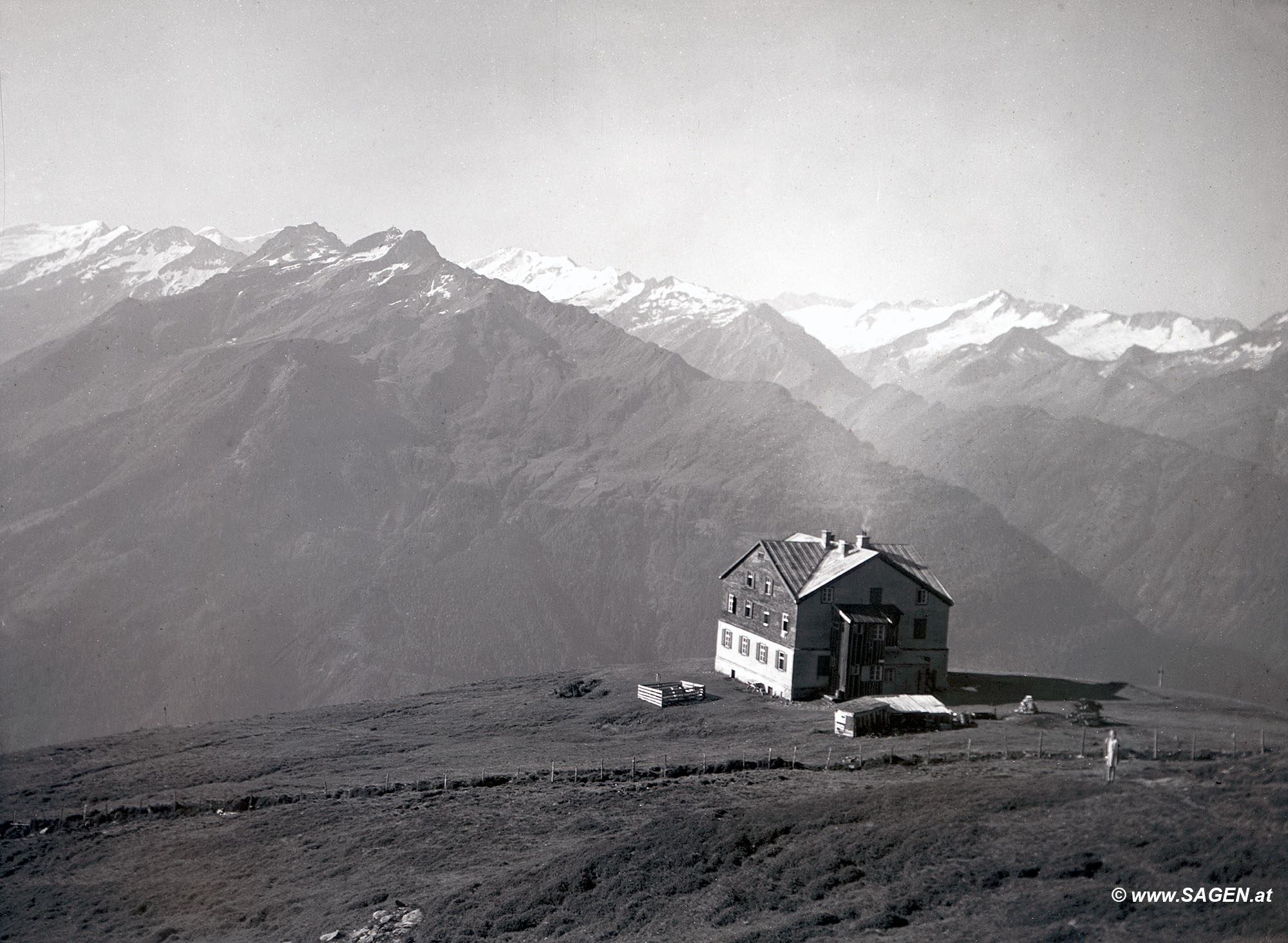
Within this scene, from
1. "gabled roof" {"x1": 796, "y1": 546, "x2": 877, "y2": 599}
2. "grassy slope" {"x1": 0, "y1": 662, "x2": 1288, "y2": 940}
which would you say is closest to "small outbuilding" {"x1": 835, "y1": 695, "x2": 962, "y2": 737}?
"grassy slope" {"x1": 0, "y1": 662, "x2": 1288, "y2": 940}

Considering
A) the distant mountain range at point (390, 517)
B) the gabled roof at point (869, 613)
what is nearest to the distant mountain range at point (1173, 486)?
the distant mountain range at point (390, 517)

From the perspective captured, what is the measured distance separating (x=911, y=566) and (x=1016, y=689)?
8.99 meters

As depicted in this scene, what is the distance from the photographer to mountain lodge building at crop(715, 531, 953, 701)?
1828 inches

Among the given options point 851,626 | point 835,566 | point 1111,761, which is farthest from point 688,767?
point 835,566

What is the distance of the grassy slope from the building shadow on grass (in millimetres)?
1309

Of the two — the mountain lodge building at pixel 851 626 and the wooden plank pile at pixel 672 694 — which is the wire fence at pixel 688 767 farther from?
the mountain lodge building at pixel 851 626

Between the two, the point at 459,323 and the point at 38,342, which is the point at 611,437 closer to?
the point at 459,323

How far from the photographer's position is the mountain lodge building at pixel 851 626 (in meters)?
46.4

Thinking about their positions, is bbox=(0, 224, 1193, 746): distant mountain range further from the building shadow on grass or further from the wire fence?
the wire fence

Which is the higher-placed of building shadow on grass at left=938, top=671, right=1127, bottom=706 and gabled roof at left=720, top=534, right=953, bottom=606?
gabled roof at left=720, top=534, right=953, bottom=606

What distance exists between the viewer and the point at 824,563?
5041 centimetres

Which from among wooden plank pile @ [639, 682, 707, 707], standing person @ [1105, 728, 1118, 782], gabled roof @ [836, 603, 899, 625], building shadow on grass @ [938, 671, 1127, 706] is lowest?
wooden plank pile @ [639, 682, 707, 707]

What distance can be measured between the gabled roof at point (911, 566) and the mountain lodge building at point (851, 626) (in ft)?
0.28

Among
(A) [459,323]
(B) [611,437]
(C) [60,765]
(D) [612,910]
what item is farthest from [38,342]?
(D) [612,910]
